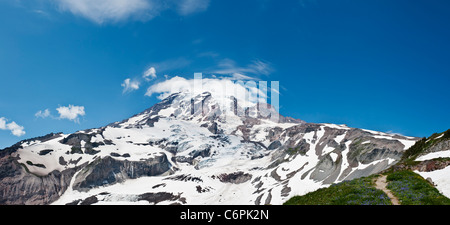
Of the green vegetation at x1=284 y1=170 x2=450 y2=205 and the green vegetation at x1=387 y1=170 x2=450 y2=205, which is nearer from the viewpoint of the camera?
the green vegetation at x1=387 y1=170 x2=450 y2=205

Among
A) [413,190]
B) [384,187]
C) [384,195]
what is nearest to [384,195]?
[384,195]

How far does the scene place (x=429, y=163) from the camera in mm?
28562

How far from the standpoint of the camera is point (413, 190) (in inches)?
→ 810

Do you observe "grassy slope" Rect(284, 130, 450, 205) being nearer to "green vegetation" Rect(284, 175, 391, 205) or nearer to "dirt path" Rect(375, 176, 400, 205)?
"green vegetation" Rect(284, 175, 391, 205)

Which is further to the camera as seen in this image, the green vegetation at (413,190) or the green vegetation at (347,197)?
the green vegetation at (347,197)

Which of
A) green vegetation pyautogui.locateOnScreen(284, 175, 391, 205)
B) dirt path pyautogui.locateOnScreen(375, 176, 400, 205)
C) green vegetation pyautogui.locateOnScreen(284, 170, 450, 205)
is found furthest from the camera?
dirt path pyautogui.locateOnScreen(375, 176, 400, 205)

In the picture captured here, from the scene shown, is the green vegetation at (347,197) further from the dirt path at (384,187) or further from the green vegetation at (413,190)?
the green vegetation at (413,190)

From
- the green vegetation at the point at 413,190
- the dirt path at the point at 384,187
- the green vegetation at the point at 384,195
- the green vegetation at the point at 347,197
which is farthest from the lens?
the dirt path at the point at 384,187

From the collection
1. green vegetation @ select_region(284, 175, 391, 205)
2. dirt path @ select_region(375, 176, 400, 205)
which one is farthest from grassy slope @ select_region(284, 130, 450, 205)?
dirt path @ select_region(375, 176, 400, 205)

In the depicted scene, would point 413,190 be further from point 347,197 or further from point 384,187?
point 347,197

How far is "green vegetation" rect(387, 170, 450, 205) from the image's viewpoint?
1755 cm

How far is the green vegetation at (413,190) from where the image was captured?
57.6ft

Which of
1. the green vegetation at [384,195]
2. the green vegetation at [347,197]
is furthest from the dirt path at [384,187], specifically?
the green vegetation at [347,197]
